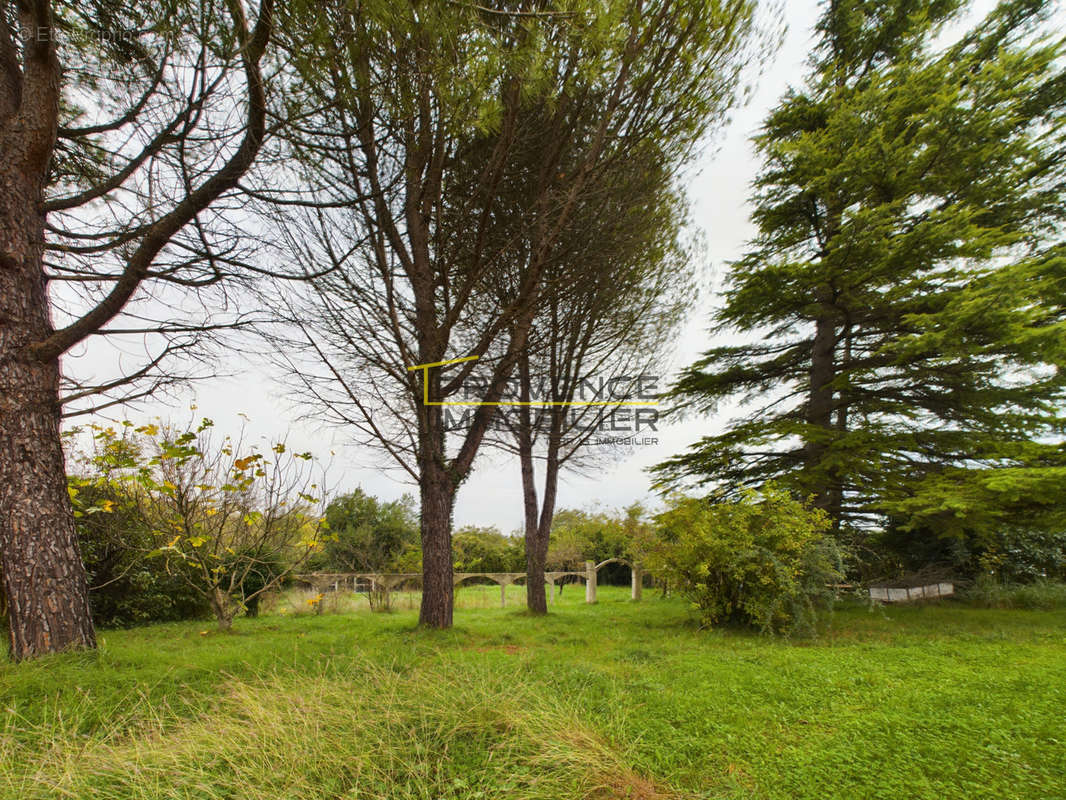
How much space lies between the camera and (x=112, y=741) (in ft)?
7.85

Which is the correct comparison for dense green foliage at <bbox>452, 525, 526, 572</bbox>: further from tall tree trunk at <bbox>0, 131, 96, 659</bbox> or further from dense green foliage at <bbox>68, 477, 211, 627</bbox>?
tall tree trunk at <bbox>0, 131, 96, 659</bbox>

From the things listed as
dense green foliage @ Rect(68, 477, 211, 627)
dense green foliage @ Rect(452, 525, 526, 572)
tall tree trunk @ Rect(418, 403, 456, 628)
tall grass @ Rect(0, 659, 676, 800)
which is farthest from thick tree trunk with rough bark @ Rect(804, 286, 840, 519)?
dense green foliage @ Rect(68, 477, 211, 627)

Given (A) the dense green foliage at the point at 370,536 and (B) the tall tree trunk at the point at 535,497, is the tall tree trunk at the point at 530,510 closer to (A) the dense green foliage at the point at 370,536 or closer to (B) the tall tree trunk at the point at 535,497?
(B) the tall tree trunk at the point at 535,497

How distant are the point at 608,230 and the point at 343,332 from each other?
3351mm

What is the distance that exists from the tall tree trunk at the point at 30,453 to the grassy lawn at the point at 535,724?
0.41m

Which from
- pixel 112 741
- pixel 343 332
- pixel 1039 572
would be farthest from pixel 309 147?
Result: pixel 1039 572

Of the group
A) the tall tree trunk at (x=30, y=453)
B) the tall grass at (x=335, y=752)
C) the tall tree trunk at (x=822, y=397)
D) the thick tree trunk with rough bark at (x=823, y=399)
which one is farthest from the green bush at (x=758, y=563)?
the tall tree trunk at (x=30, y=453)

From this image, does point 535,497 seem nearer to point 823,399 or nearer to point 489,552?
point 823,399

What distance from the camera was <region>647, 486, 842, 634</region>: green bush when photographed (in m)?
5.57

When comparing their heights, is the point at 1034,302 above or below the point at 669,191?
below

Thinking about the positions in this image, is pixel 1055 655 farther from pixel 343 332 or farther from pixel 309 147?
pixel 309 147

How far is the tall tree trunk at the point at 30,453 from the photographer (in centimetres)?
353

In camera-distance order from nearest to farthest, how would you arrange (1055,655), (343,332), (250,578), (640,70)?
1. (1055,655)
2. (640,70)
3. (343,332)
4. (250,578)

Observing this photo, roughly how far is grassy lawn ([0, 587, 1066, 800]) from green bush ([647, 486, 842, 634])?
998 millimetres
